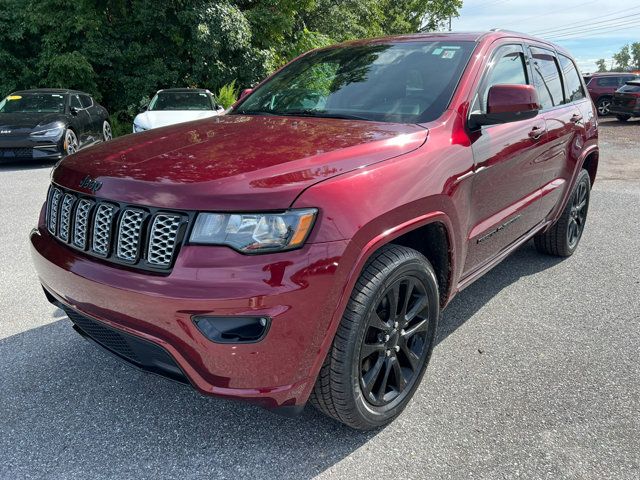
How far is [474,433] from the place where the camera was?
2416 millimetres

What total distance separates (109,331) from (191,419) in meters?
0.63

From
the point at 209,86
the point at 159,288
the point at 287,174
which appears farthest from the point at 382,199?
the point at 209,86

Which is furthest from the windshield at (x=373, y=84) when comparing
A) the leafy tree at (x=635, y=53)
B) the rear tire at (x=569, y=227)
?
the leafy tree at (x=635, y=53)

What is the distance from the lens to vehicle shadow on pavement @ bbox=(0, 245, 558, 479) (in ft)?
7.22

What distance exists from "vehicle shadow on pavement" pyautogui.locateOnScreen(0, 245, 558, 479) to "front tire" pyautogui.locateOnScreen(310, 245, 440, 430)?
21cm

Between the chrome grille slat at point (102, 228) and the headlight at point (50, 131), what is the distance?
8.42 metres

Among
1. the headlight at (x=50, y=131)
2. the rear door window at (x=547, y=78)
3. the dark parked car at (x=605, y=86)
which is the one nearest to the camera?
the rear door window at (x=547, y=78)

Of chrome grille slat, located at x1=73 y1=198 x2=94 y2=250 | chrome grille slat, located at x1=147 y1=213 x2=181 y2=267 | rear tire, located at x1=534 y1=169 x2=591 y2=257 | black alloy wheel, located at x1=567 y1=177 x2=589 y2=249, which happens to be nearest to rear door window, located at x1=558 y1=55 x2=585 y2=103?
rear tire, located at x1=534 y1=169 x2=591 y2=257

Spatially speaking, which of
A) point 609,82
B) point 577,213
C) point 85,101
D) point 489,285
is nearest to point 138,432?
point 489,285

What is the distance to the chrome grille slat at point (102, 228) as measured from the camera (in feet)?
6.88

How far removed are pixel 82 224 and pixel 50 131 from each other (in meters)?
8.37

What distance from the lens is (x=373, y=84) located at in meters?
3.10

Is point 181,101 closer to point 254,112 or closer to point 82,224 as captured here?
point 254,112

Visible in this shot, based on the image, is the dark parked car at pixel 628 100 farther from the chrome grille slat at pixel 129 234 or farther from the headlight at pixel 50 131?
the chrome grille slat at pixel 129 234
